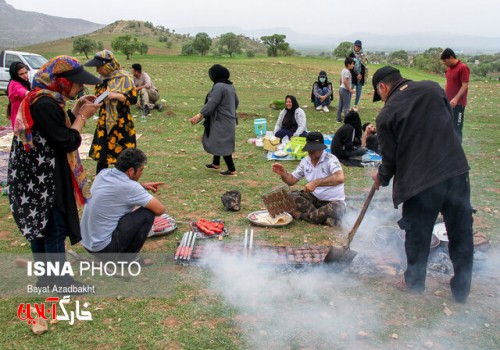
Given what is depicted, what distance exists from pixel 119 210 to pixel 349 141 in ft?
16.0

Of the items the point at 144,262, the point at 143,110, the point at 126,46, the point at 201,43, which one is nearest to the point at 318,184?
the point at 144,262

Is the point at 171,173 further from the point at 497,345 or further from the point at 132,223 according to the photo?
the point at 497,345

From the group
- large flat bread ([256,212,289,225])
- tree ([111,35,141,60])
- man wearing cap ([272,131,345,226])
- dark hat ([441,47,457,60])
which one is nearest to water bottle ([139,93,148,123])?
large flat bread ([256,212,289,225])

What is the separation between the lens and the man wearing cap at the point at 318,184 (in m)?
5.09

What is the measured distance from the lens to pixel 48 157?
334 cm

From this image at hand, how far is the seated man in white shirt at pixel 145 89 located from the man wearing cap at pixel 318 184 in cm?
715

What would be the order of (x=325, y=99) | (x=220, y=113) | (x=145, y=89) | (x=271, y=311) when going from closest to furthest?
(x=271, y=311) → (x=220, y=113) → (x=145, y=89) → (x=325, y=99)

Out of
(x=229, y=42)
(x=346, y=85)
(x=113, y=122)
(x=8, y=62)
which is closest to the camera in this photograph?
(x=113, y=122)

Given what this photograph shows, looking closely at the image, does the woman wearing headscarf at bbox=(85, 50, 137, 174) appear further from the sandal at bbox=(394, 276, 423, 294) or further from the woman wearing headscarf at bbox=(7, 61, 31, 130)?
the sandal at bbox=(394, 276, 423, 294)

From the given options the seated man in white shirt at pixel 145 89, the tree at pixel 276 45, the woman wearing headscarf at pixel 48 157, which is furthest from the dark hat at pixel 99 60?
the tree at pixel 276 45

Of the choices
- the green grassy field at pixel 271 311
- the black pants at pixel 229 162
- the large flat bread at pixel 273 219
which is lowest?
the green grassy field at pixel 271 311

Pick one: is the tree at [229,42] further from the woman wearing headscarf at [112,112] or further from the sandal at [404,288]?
the sandal at [404,288]

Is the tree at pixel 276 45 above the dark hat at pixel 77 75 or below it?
above

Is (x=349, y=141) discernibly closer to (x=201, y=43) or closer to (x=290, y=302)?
(x=290, y=302)
